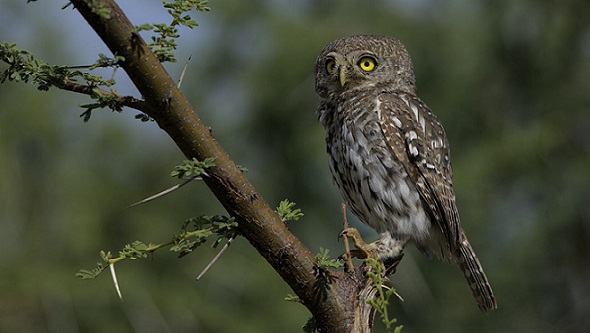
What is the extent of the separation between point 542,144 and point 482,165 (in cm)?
99

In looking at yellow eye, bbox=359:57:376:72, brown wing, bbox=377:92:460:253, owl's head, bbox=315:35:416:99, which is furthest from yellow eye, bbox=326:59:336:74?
brown wing, bbox=377:92:460:253

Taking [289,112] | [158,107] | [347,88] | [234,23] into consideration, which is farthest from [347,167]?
[234,23]

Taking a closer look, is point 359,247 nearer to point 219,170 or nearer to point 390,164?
point 390,164

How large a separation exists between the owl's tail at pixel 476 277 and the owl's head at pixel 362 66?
0.88 m

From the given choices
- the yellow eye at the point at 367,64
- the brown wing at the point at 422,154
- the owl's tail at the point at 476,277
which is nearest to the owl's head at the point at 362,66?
the yellow eye at the point at 367,64

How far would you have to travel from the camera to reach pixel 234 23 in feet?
33.3

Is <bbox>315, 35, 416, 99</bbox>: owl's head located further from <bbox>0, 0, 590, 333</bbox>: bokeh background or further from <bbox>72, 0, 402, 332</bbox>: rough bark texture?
<bbox>0, 0, 590, 333</bbox>: bokeh background

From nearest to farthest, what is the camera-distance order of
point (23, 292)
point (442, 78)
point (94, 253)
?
1. point (23, 292)
2. point (94, 253)
3. point (442, 78)

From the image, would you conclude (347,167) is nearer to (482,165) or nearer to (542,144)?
(482,165)

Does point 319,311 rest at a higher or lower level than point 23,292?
lower

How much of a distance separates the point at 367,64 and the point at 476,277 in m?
1.18

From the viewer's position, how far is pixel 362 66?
426cm

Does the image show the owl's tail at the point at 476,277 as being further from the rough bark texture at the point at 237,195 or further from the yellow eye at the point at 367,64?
the rough bark texture at the point at 237,195

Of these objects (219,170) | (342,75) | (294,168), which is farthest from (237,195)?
(294,168)
